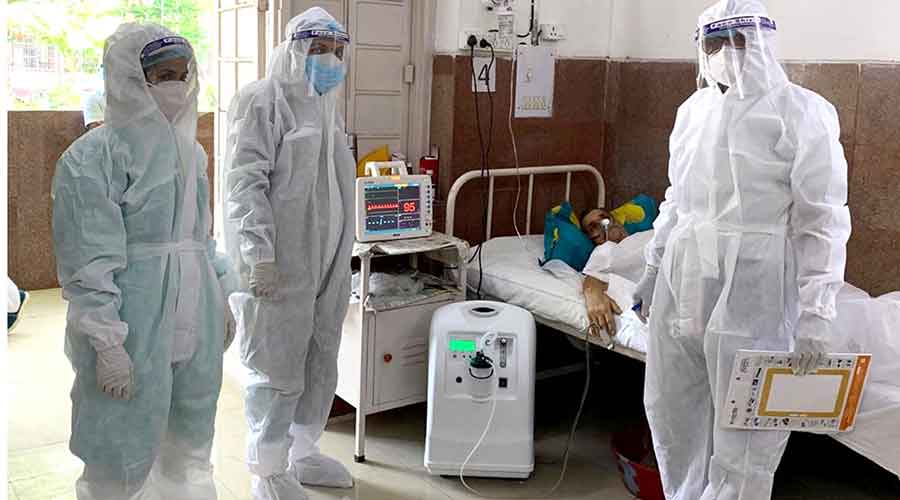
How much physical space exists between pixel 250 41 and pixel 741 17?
2.18 metres

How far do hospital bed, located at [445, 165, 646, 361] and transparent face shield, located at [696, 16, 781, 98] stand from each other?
100 centimetres

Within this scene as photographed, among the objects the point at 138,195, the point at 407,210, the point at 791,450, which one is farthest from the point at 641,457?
the point at 138,195

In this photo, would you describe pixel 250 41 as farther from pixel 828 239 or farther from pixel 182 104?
pixel 828 239

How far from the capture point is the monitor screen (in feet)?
11.0

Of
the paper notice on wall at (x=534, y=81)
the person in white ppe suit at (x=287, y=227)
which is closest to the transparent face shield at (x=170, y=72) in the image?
the person in white ppe suit at (x=287, y=227)

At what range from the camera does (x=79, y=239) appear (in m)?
2.04

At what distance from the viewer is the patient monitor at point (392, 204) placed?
335cm

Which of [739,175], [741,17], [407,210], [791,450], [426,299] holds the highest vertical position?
[741,17]

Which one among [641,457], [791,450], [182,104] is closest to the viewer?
[182,104]

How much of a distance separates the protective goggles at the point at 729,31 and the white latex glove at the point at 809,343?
0.75 meters

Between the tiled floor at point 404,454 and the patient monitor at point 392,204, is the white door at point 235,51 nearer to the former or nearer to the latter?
the patient monitor at point 392,204

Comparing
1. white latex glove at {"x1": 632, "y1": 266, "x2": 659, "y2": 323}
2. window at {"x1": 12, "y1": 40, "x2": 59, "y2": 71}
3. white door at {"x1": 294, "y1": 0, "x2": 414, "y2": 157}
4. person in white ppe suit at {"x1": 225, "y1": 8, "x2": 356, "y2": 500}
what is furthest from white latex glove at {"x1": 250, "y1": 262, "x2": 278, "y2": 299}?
window at {"x1": 12, "y1": 40, "x2": 59, "y2": 71}

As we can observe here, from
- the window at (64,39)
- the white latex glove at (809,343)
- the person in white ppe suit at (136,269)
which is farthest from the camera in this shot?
the window at (64,39)

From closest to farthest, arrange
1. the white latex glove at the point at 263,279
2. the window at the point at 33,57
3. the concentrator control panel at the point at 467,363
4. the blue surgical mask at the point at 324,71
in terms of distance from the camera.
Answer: the white latex glove at the point at 263,279
the blue surgical mask at the point at 324,71
the concentrator control panel at the point at 467,363
the window at the point at 33,57
